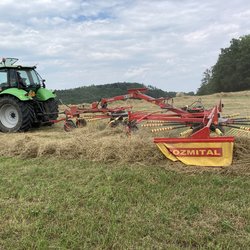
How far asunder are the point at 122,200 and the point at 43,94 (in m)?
7.27

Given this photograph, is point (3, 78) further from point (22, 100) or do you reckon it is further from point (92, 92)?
point (92, 92)

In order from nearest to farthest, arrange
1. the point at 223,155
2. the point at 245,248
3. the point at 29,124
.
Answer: the point at 245,248 < the point at 223,155 < the point at 29,124

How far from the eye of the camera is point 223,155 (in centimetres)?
525

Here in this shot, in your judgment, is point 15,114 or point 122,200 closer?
point 122,200

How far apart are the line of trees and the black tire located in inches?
1739

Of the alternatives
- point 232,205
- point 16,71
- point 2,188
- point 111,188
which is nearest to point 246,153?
point 232,205

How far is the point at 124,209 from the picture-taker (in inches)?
158

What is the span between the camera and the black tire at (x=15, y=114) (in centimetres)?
1014

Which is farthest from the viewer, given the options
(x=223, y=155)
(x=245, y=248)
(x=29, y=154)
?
(x=29, y=154)

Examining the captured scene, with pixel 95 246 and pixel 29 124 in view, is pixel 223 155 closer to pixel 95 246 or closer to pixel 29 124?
pixel 95 246

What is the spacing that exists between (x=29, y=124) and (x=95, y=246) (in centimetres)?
731

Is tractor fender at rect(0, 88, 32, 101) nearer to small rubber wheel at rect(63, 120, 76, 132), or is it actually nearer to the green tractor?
the green tractor

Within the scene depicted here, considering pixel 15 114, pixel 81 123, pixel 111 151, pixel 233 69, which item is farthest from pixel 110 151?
pixel 233 69

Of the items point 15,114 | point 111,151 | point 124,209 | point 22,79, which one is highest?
point 22,79
